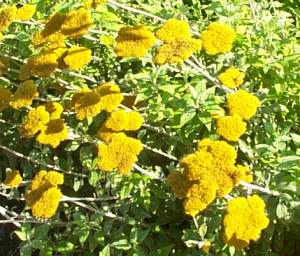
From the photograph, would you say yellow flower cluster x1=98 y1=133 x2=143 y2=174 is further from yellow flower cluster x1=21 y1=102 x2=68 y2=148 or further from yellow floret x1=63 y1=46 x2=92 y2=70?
yellow floret x1=63 y1=46 x2=92 y2=70

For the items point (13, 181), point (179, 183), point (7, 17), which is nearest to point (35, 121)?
point (13, 181)

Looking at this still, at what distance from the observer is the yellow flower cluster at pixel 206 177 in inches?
82.5

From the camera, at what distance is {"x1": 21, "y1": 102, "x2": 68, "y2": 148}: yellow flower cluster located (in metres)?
2.52

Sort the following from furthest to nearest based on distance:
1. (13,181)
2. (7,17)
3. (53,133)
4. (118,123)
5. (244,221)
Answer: (7,17)
(13,181)
(53,133)
(118,123)
(244,221)

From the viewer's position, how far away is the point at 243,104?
7.73ft

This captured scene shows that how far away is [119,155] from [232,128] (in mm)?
382

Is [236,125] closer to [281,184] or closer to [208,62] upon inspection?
[281,184]

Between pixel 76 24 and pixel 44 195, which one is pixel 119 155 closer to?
pixel 44 195

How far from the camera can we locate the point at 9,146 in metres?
3.22

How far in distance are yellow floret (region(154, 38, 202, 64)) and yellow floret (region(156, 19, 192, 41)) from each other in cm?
2

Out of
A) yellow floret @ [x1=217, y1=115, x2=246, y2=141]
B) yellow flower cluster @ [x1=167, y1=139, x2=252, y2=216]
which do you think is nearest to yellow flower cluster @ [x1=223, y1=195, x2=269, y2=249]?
yellow flower cluster @ [x1=167, y1=139, x2=252, y2=216]

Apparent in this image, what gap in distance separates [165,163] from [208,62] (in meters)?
0.45

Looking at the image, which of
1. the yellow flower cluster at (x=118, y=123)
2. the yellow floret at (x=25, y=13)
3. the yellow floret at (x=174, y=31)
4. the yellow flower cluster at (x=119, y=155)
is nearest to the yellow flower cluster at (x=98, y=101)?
the yellow flower cluster at (x=118, y=123)

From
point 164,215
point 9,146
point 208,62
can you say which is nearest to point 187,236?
point 164,215
